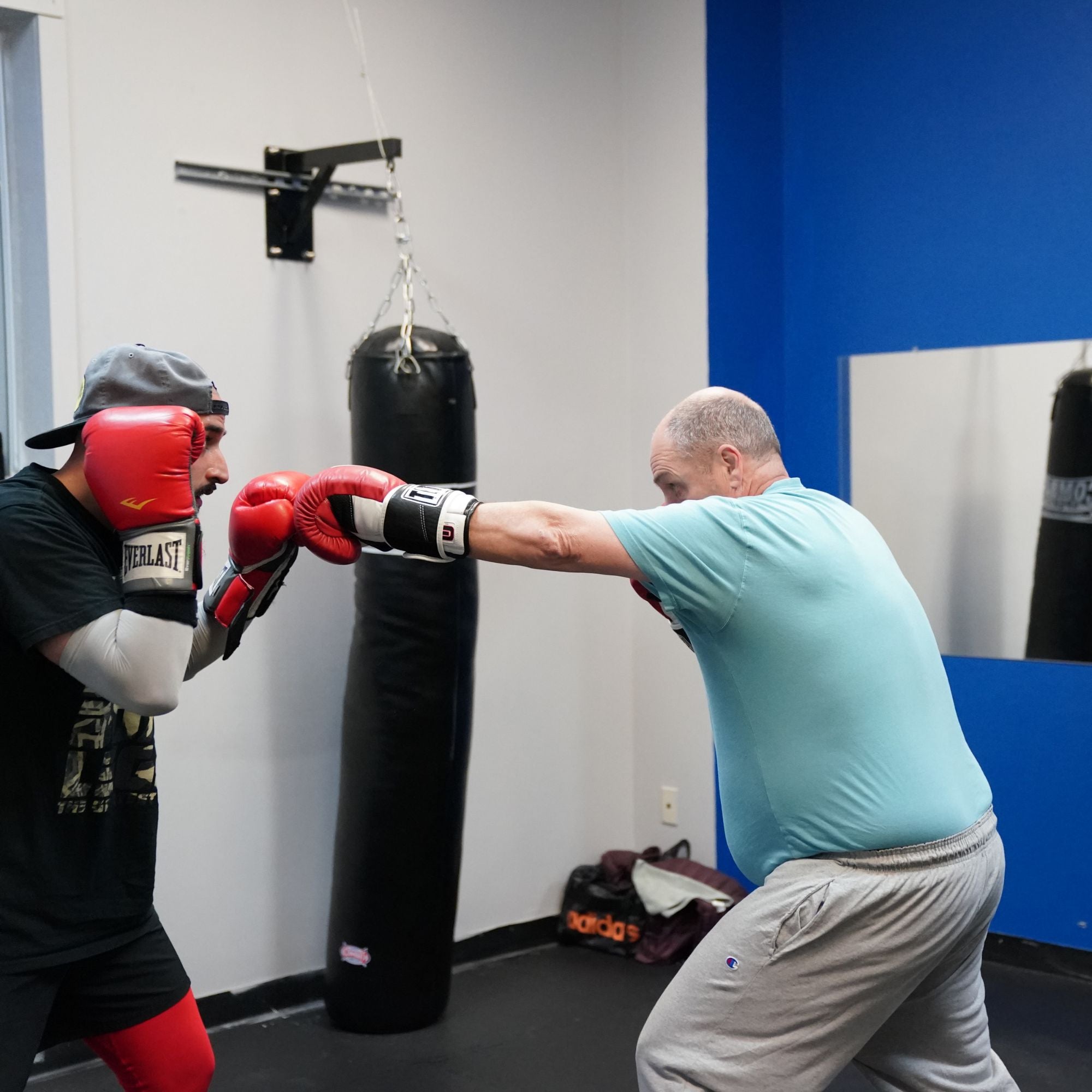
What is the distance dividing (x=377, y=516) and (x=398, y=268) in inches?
69.9

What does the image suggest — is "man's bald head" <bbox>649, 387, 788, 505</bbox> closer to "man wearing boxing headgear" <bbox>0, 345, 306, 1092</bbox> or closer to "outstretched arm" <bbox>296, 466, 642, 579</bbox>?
"outstretched arm" <bbox>296, 466, 642, 579</bbox>

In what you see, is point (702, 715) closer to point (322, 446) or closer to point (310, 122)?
point (322, 446)

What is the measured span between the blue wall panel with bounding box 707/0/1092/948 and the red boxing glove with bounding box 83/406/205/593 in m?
2.43

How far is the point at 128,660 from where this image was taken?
5.48 ft

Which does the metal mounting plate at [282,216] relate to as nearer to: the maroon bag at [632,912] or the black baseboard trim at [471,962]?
the black baseboard trim at [471,962]

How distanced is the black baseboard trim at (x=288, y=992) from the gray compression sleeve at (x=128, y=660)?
1541 millimetres

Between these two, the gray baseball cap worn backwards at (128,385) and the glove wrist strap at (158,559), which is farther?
the gray baseball cap worn backwards at (128,385)

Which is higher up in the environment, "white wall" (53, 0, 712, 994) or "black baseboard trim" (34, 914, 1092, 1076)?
"white wall" (53, 0, 712, 994)

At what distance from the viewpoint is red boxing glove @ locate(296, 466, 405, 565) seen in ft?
6.27

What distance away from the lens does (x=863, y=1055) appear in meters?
1.99

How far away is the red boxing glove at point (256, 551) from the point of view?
6.80 ft

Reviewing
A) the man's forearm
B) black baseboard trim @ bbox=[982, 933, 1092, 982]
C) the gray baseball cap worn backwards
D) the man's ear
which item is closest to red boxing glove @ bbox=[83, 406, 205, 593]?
the gray baseball cap worn backwards

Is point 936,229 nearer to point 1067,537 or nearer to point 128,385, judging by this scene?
point 1067,537

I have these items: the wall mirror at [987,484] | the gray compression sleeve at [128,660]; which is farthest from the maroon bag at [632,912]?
the gray compression sleeve at [128,660]
